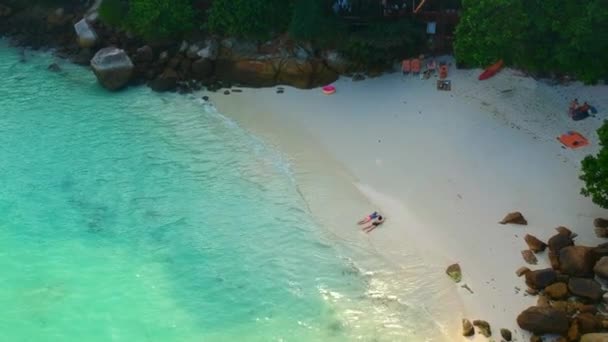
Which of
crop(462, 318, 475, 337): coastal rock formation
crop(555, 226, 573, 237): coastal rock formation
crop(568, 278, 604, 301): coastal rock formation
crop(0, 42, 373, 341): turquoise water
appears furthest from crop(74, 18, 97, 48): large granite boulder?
crop(568, 278, 604, 301): coastal rock formation

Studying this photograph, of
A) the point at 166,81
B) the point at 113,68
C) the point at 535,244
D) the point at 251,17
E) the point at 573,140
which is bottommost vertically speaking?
the point at 535,244

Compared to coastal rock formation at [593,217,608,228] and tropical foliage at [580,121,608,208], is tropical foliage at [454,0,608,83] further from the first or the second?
coastal rock formation at [593,217,608,228]

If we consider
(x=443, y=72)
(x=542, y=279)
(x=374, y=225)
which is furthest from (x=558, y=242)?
(x=443, y=72)

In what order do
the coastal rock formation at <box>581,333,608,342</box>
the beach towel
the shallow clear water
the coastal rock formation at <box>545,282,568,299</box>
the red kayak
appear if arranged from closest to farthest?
the coastal rock formation at <box>581,333,608,342</box>
the coastal rock formation at <box>545,282,568,299</box>
the shallow clear water
the beach towel
the red kayak

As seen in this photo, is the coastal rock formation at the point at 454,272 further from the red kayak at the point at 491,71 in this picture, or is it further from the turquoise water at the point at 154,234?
the red kayak at the point at 491,71

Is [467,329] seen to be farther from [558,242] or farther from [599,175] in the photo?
[599,175]

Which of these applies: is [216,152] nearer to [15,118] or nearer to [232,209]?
[232,209]

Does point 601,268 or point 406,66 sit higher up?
point 406,66
